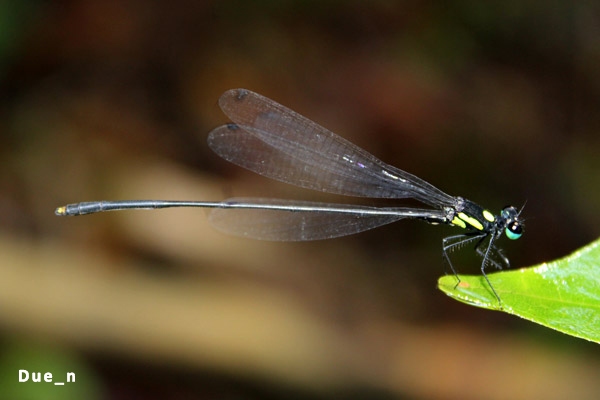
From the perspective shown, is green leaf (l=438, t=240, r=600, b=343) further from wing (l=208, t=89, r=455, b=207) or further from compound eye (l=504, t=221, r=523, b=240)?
wing (l=208, t=89, r=455, b=207)

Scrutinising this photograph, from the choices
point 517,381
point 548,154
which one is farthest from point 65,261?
point 548,154

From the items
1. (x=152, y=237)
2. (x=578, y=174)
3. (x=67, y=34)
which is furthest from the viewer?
(x=67, y=34)

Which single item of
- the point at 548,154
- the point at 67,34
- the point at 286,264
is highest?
the point at 67,34

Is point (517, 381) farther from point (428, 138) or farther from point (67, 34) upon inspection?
point (67, 34)

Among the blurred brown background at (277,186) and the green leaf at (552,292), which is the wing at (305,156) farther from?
the blurred brown background at (277,186)

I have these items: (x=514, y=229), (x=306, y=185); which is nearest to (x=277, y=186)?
(x=306, y=185)

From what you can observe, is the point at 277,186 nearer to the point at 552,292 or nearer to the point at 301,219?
the point at 301,219

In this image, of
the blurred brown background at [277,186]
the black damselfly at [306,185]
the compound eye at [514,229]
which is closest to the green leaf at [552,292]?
the compound eye at [514,229]
